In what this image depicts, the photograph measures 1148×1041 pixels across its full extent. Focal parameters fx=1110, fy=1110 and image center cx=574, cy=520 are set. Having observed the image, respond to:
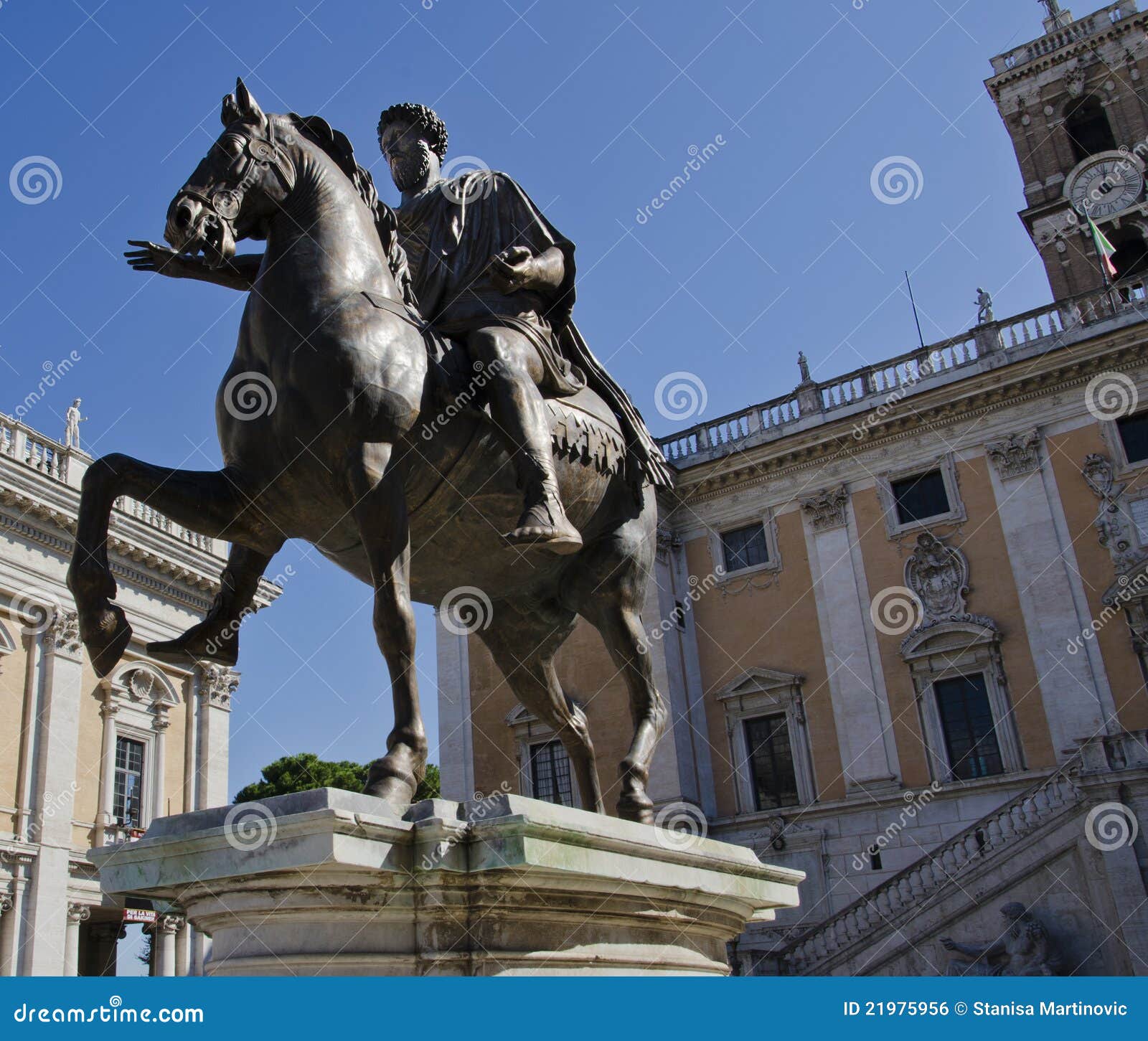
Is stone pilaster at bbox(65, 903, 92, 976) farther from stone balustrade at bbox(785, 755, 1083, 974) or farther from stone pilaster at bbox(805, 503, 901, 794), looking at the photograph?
stone pilaster at bbox(805, 503, 901, 794)

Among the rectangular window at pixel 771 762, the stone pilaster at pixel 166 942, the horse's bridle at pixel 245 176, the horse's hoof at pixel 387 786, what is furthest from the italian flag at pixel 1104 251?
the horse's hoof at pixel 387 786

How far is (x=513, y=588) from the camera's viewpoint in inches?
203

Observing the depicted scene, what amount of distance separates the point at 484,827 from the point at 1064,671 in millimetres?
22471

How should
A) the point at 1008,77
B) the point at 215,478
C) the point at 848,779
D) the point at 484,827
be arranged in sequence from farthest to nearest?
the point at 1008,77, the point at 848,779, the point at 215,478, the point at 484,827

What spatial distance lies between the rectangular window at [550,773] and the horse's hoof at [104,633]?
23.2 m

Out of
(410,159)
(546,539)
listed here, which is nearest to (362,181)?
(410,159)

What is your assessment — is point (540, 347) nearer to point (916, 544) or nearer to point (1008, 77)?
point (916, 544)

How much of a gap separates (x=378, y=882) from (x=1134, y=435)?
24.6 m

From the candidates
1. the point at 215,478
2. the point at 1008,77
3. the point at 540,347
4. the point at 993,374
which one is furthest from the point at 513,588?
the point at 1008,77

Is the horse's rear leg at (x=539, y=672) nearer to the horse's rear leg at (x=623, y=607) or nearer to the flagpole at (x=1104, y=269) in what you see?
the horse's rear leg at (x=623, y=607)

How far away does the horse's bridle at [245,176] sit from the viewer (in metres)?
4.16

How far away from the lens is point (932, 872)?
19.8m

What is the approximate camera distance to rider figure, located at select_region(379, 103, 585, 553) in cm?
466

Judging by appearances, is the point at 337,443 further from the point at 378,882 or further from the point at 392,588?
the point at 378,882
